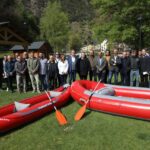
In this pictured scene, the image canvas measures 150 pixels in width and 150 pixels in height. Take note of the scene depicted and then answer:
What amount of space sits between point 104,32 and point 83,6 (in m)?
105

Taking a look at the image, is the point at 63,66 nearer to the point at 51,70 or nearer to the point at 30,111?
the point at 51,70

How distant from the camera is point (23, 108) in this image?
8.65 m

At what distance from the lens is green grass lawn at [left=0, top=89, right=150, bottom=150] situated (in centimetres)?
650

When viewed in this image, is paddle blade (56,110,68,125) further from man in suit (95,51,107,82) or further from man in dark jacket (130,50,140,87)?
man in dark jacket (130,50,140,87)

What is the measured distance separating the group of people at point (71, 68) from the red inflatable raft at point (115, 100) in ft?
5.40

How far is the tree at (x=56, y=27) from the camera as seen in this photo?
51.0 meters

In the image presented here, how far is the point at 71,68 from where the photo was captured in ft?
40.8

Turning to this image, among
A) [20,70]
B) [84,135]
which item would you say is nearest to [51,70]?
[20,70]

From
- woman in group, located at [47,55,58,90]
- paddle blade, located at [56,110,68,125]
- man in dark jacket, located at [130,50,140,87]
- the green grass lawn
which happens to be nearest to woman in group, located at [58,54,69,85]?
woman in group, located at [47,55,58,90]

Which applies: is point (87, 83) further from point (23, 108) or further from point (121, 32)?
point (121, 32)

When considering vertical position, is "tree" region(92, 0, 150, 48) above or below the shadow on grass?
above

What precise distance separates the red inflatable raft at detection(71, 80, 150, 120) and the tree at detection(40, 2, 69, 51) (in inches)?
1604

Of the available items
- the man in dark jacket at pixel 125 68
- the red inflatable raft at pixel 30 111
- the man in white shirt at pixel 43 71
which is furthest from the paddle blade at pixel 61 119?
the man in dark jacket at pixel 125 68

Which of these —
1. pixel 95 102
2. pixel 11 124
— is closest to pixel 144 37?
pixel 95 102
